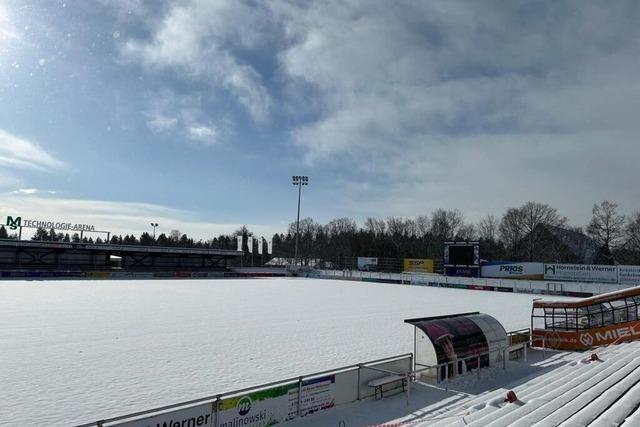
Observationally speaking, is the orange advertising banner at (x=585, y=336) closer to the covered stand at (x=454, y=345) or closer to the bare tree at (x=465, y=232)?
the covered stand at (x=454, y=345)

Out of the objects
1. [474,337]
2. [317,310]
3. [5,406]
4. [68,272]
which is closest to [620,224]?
[317,310]

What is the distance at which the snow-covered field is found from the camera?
10.7m

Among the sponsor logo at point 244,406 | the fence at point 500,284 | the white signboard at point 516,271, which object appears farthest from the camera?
the white signboard at point 516,271

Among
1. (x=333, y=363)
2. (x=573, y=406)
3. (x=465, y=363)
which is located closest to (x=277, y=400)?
(x=333, y=363)

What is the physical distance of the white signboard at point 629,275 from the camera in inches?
1683

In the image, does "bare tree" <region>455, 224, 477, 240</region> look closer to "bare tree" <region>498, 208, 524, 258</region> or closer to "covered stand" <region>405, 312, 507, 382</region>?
"bare tree" <region>498, 208, 524, 258</region>

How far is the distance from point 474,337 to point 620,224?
89.9 metres

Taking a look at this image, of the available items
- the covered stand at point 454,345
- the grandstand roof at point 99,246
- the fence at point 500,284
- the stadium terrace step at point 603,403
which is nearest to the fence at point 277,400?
the covered stand at point 454,345

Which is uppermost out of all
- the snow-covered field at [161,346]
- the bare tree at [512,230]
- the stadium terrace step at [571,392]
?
the bare tree at [512,230]

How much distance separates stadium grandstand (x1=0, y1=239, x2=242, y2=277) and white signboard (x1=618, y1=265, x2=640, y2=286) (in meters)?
56.8

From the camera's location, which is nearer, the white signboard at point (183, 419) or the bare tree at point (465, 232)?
the white signboard at point (183, 419)

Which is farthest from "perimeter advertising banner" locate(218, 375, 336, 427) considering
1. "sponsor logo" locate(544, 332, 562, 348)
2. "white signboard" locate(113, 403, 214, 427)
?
"sponsor logo" locate(544, 332, 562, 348)

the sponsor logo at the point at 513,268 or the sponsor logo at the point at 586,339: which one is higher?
the sponsor logo at the point at 513,268

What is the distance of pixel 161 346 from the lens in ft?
54.0
